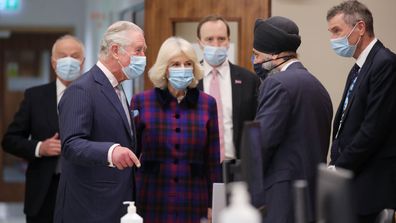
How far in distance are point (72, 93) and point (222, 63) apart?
1.93m

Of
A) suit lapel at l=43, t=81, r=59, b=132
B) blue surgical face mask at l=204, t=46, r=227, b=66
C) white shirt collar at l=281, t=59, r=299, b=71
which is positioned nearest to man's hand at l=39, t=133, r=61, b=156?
suit lapel at l=43, t=81, r=59, b=132

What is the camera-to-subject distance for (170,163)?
461cm

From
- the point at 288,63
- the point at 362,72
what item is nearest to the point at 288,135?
the point at 288,63

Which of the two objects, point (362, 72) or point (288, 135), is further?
point (362, 72)

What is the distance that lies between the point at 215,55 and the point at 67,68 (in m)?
1.02

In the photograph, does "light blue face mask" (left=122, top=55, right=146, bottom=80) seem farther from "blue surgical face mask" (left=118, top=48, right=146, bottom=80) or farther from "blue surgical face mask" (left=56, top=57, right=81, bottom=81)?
"blue surgical face mask" (left=56, top=57, right=81, bottom=81)

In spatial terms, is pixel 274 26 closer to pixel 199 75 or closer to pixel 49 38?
pixel 199 75

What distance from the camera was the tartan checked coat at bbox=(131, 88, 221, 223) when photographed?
4605mm

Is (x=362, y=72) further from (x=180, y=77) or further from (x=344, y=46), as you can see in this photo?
(x=180, y=77)

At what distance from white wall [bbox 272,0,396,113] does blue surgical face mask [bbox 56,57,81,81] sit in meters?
1.78

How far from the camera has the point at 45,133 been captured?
18.3 ft

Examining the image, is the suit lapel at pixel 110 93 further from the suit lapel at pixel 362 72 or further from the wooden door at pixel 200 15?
the wooden door at pixel 200 15

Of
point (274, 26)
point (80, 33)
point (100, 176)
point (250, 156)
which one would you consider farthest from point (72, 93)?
point (80, 33)

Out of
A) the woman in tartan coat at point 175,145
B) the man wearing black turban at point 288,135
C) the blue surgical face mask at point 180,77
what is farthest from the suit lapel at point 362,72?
the blue surgical face mask at point 180,77
